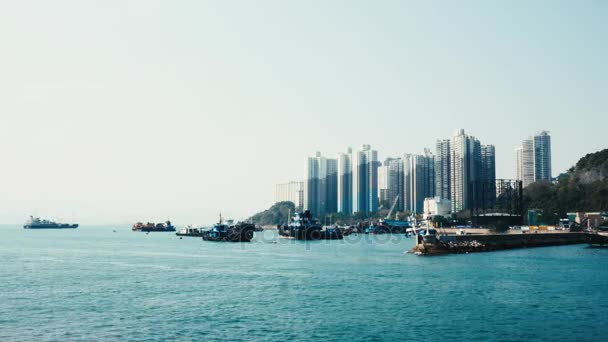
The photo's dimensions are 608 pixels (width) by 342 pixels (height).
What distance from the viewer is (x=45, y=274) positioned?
53875 mm

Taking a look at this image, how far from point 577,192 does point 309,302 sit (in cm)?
12561

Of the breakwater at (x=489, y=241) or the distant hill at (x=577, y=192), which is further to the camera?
the distant hill at (x=577, y=192)

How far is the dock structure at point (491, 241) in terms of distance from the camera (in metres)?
75.4

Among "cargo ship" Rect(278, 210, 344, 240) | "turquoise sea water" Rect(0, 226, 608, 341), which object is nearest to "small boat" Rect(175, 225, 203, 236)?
"cargo ship" Rect(278, 210, 344, 240)

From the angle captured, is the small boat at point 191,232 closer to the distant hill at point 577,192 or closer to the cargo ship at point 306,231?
the cargo ship at point 306,231

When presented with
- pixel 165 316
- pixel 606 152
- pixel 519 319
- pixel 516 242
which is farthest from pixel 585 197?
pixel 165 316

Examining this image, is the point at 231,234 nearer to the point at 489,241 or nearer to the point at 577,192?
the point at 489,241

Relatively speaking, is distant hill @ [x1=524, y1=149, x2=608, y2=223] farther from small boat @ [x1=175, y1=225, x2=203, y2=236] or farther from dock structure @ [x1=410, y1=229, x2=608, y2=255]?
small boat @ [x1=175, y1=225, x2=203, y2=236]

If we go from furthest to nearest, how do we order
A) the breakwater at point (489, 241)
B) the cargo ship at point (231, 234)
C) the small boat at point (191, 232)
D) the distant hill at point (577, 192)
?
the small boat at point (191, 232), the distant hill at point (577, 192), the cargo ship at point (231, 234), the breakwater at point (489, 241)

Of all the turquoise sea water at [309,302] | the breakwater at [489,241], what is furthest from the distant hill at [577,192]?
the turquoise sea water at [309,302]

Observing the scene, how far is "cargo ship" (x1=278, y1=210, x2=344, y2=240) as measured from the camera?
12975 cm

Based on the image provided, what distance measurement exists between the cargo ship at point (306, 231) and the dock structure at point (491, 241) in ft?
154

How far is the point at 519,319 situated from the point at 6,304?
105 ft

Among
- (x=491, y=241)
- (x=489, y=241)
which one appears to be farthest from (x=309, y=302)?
(x=491, y=241)
